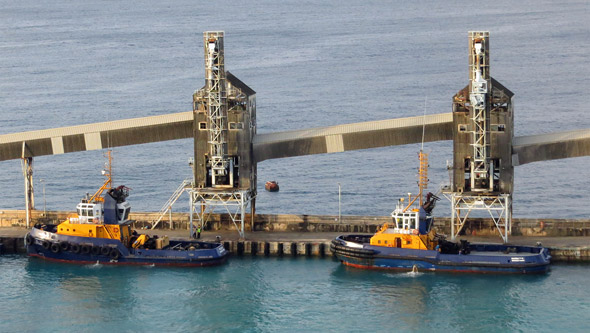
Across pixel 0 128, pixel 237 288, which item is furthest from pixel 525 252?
pixel 0 128

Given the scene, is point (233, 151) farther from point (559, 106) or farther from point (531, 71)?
point (531, 71)

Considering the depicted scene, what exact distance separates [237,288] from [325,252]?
905 cm

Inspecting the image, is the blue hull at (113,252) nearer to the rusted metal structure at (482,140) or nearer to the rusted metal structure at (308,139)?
the rusted metal structure at (308,139)

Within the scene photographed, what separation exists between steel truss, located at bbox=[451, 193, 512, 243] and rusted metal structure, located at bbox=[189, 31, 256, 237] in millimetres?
15839

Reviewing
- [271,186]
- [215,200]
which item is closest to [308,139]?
[215,200]

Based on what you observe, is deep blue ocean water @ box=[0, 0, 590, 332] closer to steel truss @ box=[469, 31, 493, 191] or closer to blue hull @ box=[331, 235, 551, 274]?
blue hull @ box=[331, 235, 551, 274]

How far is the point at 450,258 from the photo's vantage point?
77.6 meters

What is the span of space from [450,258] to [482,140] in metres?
9.44

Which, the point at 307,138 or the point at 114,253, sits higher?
the point at 307,138

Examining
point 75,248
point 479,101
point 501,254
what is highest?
point 479,101

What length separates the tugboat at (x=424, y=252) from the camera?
77188mm

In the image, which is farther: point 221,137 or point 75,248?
point 221,137

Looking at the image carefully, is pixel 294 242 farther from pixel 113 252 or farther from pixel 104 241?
pixel 104 241

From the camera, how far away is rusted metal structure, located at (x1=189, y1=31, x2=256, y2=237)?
270 feet
